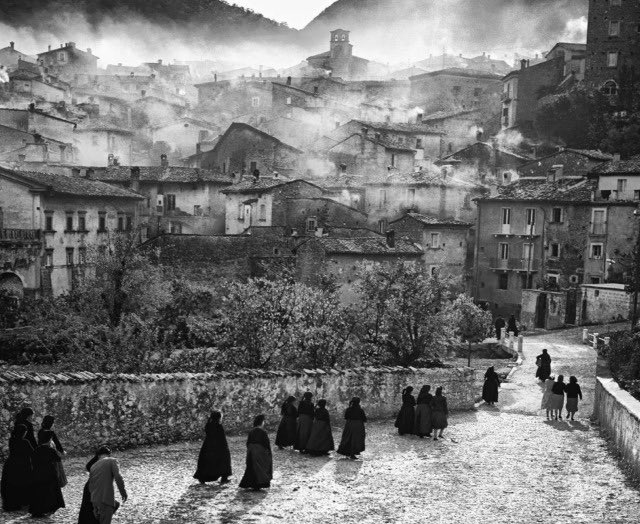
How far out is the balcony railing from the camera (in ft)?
155

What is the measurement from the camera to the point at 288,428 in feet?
59.1

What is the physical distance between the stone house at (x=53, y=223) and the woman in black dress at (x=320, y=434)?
30.7 meters

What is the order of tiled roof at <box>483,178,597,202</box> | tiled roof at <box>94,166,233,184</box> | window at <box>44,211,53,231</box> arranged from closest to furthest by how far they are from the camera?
window at <box>44,211,53,231</box> → tiled roof at <box>483,178,597,202</box> → tiled roof at <box>94,166,233,184</box>

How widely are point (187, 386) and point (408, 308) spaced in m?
12.7

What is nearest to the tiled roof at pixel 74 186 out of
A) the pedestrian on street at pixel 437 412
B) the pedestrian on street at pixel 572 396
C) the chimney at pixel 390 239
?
the chimney at pixel 390 239

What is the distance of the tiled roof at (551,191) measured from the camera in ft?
172

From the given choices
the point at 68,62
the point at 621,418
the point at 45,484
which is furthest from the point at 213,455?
the point at 68,62

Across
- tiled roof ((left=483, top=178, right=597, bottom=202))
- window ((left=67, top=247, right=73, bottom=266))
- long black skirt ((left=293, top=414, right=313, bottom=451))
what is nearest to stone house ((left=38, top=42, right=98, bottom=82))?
window ((left=67, top=247, right=73, bottom=266))

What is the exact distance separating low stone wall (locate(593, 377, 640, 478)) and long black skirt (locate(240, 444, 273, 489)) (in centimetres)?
600

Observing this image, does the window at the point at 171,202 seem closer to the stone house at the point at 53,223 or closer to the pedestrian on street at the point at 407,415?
the stone house at the point at 53,223

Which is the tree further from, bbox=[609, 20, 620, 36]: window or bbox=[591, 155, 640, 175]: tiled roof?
bbox=[609, 20, 620, 36]: window

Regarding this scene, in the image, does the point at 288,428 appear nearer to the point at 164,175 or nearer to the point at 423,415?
the point at 423,415

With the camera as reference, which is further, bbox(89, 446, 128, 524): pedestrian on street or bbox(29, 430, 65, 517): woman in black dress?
bbox(29, 430, 65, 517): woman in black dress

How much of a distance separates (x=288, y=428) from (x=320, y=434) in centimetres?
73
